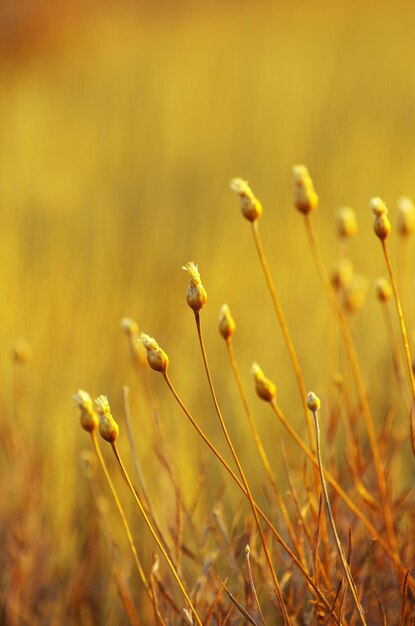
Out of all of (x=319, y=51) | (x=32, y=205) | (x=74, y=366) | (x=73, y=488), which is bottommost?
(x=73, y=488)

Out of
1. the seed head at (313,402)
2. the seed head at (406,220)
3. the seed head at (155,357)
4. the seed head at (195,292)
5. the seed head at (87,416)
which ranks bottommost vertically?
the seed head at (87,416)

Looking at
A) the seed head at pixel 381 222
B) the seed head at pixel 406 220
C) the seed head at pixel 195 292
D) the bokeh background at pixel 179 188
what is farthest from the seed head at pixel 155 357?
the bokeh background at pixel 179 188

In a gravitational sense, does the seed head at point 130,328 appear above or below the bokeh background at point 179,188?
below

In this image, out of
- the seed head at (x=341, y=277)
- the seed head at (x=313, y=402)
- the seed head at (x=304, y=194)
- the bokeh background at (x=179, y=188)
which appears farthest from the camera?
the bokeh background at (x=179, y=188)

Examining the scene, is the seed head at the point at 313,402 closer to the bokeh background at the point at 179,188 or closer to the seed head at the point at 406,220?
the seed head at the point at 406,220

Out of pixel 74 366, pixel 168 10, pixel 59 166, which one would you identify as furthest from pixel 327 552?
pixel 168 10

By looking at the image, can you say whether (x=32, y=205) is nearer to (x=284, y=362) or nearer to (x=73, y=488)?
(x=284, y=362)

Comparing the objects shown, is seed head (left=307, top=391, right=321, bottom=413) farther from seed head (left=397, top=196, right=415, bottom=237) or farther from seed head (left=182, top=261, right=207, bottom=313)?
seed head (left=397, top=196, right=415, bottom=237)

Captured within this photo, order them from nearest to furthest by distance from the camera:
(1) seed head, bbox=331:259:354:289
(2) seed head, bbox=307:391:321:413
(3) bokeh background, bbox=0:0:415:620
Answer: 1. (2) seed head, bbox=307:391:321:413
2. (1) seed head, bbox=331:259:354:289
3. (3) bokeh background, bbox=0:0:415:620

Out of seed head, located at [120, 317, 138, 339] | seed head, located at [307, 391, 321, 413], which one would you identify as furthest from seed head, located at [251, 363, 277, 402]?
seed head, located at [120, 317, 138, 339]
